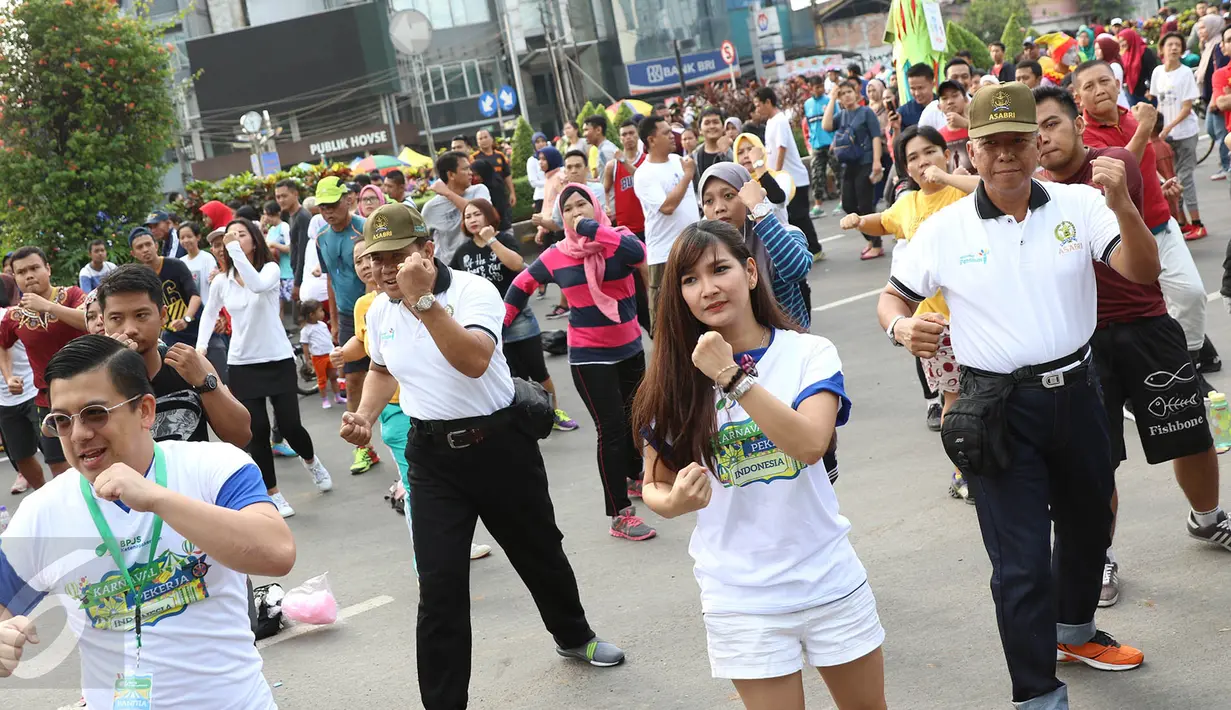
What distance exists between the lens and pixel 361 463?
9500 mm

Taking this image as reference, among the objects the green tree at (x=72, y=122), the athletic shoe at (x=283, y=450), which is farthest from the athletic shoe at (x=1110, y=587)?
the green tree at (x=72, y=122)

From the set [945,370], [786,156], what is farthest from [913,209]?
[786,156]

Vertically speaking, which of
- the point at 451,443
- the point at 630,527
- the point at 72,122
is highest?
the point at 72,122

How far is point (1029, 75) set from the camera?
1297cm

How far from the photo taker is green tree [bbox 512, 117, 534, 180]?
21062 millimetres

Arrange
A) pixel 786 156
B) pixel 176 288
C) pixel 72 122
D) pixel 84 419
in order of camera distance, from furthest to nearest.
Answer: pixel 72 122 < pixel 786 156 < pixel 176 288 < pixel 84 419

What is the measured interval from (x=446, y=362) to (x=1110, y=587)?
2840mm

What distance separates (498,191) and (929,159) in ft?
25.6

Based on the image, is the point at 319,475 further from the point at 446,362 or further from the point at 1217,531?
the point at 1217,531

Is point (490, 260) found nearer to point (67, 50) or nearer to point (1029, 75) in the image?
point (1029, 75)

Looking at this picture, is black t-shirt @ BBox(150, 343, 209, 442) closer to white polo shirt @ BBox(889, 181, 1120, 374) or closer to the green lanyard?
the green lanyard

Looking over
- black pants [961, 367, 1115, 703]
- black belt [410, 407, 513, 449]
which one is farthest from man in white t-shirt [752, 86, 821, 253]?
black pants [961, 367, 1115, 703]

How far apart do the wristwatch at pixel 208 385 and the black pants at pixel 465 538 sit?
788mm

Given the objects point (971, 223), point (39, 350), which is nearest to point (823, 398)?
point (971, 223)
